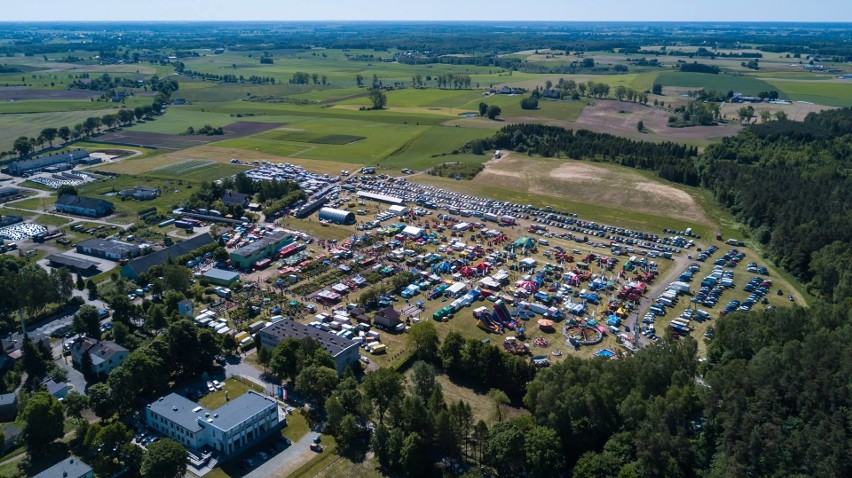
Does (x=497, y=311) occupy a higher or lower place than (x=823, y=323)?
lower

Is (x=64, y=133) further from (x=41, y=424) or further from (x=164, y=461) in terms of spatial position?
(x=164, y=461)

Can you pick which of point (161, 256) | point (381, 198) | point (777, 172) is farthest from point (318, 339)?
point (777, 172)

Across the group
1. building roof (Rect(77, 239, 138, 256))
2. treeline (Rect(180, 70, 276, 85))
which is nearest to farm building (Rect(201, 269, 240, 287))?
building roof (Rect(77, 239, 138, 256))

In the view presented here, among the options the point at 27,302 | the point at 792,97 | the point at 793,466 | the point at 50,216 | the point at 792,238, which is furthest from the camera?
the point at 792,97

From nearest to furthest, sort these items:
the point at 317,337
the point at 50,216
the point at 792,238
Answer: the point at 317,337
the point at 792,238
the point at 50,216

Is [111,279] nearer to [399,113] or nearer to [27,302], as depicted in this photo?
[27,302]

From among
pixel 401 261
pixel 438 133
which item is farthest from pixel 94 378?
pixel 438 133

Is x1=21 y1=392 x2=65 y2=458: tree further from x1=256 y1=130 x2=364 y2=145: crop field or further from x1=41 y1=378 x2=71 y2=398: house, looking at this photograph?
x1=256 y1=130 x2=364 y2=145: crop field
